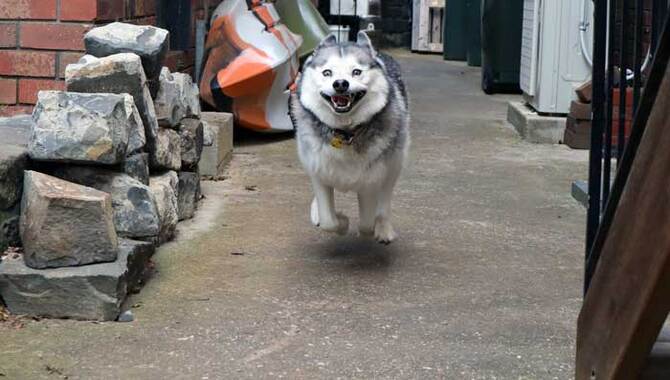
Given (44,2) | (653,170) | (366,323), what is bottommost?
(366,323)

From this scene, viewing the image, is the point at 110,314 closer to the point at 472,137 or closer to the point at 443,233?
the point at 443,233

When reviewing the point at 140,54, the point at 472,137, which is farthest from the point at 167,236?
the point at 472,137

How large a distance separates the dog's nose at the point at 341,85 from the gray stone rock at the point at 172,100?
114 centimetres

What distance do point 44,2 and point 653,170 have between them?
381cm

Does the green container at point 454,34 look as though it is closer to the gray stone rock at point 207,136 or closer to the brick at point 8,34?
the gray stone rock at point 207,136

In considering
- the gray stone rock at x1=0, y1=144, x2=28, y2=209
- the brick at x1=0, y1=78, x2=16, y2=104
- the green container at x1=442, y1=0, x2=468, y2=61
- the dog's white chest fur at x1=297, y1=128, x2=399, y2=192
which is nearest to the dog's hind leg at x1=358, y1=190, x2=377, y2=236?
the dog's white chest fur at x1=297, y1=128, x2=399, y2=192

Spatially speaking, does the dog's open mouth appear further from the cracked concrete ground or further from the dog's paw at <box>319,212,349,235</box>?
the cracked concrete ground

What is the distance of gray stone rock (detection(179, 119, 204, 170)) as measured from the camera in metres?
5.05

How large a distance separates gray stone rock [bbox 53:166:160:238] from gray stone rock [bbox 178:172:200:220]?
91 cm

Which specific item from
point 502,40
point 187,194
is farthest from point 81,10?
point 502,40

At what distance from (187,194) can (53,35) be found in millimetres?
1050

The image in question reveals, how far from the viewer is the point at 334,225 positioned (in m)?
4.34

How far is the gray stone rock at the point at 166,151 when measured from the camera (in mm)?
4594

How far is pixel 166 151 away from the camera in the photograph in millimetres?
A: 4691
